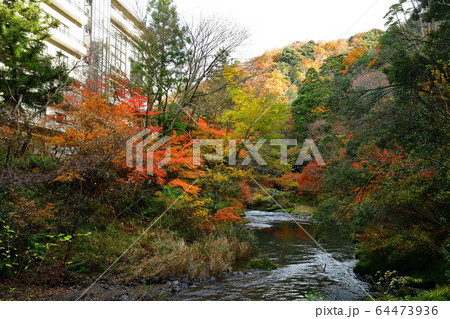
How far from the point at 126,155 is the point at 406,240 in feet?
24.0

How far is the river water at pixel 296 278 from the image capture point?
6980 mm

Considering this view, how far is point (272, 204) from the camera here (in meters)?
24.2

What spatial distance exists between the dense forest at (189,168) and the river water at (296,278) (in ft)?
2.18

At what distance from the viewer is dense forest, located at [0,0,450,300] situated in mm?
6711

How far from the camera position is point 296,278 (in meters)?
8.30

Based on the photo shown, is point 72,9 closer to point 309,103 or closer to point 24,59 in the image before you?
point 24,59

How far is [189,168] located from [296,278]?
208 inches

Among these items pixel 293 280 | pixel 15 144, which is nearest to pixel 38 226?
pixel 15 144

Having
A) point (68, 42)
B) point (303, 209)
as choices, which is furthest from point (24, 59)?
point (303, 209)

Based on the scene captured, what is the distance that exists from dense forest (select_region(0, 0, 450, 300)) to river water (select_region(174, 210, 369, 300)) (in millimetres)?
665

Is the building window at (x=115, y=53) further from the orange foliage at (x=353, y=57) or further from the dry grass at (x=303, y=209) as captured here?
the orange foliage at (x=353, y=57)
